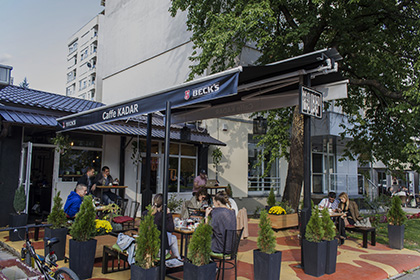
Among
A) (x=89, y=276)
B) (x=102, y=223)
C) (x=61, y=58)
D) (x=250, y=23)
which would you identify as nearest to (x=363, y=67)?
(x=250, y=23)

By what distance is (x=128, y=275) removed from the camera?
17.6ft

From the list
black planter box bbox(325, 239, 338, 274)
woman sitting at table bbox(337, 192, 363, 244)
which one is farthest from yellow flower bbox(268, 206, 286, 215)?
black planter box bbox(325, 239, 338, 274)

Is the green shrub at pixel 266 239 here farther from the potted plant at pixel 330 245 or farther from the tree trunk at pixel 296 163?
the tree trunk at pixel 296 163

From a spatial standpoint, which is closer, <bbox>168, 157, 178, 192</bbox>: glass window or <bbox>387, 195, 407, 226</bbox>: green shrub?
<bbox>387, 195, 407, 226</bbox>: green shrub

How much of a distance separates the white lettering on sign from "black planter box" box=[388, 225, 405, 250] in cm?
724

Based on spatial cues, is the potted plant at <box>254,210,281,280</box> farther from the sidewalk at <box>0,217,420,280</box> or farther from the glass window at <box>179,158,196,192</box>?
the glass window at <box>179,158,196,192</box>

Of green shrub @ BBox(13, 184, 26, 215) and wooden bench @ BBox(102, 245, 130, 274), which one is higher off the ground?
green shrub @ BBox(13, 184, 26, 215)

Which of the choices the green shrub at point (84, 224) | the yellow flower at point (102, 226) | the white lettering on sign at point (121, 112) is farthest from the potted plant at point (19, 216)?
the green shrub at point (84, 224)

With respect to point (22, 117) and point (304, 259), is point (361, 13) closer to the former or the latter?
point (304, 259)

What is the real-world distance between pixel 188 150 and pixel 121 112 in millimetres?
7537

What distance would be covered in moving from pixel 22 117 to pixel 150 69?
976cm

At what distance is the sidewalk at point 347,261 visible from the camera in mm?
5585

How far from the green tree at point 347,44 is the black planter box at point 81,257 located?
6.57 m

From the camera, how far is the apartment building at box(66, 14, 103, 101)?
42.6 metres
